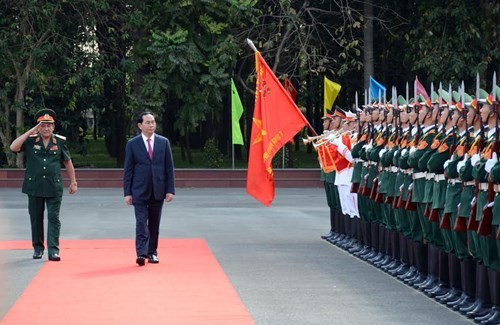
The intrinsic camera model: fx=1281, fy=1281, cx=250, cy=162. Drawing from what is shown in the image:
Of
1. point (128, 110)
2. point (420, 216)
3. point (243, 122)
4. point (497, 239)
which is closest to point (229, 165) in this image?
point (128, 110)

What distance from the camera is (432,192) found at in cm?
1177

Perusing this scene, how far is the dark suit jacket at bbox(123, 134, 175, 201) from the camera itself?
15109mm

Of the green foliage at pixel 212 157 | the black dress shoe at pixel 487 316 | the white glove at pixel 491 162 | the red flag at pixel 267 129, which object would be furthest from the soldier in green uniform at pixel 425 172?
the green foliage at pixel 212 157

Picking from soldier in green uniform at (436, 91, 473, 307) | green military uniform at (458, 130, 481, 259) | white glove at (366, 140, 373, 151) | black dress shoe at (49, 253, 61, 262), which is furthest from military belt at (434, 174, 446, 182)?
black dress shoe at (49, 253, 61, 262)

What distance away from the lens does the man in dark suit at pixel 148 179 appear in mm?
15055

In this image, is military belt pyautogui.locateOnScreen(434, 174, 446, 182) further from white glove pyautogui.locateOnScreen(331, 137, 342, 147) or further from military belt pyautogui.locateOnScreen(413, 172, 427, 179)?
white glove pyautogui.locateOnScreen(331, 137, 342, 147)

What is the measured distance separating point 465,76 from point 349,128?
64.1 ft

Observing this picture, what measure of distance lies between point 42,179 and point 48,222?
0.53 meters

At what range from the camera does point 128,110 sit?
122 feet

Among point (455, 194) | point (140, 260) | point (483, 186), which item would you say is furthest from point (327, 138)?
point (483, 186)

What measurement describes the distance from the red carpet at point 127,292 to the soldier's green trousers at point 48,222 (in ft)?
0.92

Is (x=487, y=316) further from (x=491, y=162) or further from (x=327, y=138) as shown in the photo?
(x=327, y=138)

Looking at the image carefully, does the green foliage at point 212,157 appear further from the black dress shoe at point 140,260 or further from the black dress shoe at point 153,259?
the black dress shoe at point 140,260

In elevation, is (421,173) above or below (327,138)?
below
